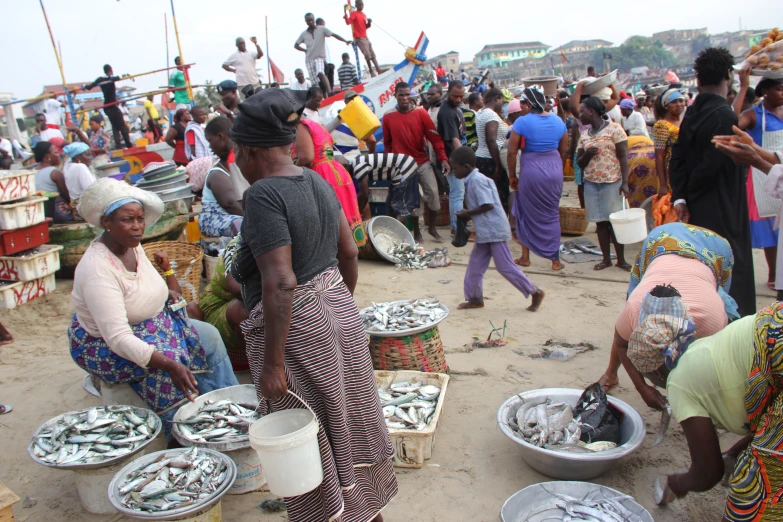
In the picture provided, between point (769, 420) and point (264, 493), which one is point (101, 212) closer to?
point (264, 493)

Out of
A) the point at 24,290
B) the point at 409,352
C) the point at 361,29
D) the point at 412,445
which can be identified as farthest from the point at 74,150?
the point at 361,29

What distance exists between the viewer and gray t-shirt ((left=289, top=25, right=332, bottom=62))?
13.1 metres

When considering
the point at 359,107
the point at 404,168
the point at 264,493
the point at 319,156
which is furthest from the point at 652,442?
the point at 359,107

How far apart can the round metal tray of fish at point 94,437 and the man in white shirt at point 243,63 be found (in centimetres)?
1016

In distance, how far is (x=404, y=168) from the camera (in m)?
7.96

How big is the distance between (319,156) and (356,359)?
11.9 feet

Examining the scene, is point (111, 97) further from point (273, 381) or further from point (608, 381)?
point (273, 381)

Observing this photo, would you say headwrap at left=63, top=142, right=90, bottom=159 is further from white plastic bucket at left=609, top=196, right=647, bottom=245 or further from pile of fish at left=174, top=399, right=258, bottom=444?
white plastic bucket at left=609, top=196, right=647, bottom=245

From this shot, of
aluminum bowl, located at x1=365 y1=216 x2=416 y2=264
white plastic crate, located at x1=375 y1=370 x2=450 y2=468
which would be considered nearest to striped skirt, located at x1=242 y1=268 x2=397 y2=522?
white plastic crate, located at x1=375 y1=370 x2=450 y2=468

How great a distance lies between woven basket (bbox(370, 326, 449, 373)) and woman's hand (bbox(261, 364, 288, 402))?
1.94 metres

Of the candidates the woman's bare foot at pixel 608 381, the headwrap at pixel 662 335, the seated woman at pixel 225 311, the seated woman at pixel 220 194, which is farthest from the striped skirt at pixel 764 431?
the seated woman at pixel 220 194

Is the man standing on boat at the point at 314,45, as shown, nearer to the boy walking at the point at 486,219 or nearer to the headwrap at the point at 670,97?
the headwrap at the point at 670,97

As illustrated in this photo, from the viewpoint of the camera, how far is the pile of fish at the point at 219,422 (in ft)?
10.4

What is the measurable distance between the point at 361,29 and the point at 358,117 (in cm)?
723
